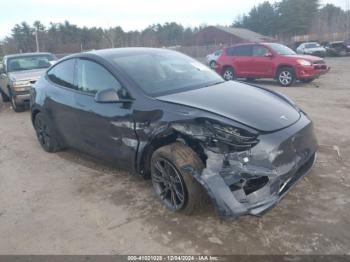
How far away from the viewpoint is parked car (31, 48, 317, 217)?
10.3ft

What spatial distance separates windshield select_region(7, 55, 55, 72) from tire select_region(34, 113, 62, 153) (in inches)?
221

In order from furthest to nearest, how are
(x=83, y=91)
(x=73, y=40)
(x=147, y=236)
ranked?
(x=73, y=40), (x=83, y=91), (x=147, y=236)

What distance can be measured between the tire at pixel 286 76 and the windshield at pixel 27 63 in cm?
829

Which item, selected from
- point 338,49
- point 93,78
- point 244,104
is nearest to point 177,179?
point 244,104

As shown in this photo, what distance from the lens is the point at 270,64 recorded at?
13289mm

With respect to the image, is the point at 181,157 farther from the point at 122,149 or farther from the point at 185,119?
the point at 122,149

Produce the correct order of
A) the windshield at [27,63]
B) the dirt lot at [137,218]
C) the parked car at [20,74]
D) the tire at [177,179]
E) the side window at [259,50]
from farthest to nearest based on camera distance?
the side window at [259,50], the windshield at [27,63], the parked car at [20,74], the tire at [177,179], the dirt lot at [137,218]

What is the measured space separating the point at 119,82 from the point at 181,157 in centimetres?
132

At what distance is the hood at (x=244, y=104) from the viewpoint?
3.40m

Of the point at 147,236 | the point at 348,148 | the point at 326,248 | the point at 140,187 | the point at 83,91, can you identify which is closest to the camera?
the point at 326,248

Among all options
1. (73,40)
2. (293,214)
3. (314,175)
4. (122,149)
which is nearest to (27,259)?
(122,149)

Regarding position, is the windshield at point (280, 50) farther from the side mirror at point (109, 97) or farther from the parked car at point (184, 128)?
the side mirror at point (109, 97)

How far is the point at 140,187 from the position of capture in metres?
4.40

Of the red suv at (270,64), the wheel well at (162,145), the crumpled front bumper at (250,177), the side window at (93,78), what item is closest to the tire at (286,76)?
the red suv at (270,64)
